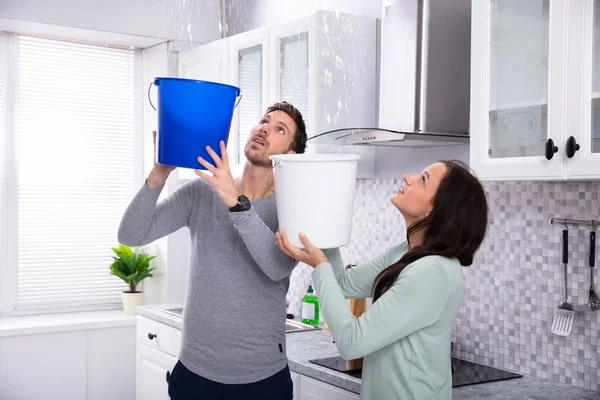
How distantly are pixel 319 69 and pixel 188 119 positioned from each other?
119 cm

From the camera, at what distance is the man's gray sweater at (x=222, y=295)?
6.40 ft

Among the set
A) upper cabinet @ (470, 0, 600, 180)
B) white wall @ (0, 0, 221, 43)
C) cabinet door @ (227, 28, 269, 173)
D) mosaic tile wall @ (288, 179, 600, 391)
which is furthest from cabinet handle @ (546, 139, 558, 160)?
white wall @ (0, 0, 221, 43)

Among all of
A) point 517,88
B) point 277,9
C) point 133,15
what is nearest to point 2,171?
point 133,15

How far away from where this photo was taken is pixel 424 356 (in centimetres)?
164

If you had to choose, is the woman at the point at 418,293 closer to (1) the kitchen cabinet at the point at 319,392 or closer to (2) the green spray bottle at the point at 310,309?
(1) the kitchen cabinet at the point at 319,392

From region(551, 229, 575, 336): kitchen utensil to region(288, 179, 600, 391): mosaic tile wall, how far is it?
24 mm

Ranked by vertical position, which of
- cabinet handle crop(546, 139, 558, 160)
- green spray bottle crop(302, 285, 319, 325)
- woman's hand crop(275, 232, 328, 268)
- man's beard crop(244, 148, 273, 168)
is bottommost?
green spray bottle crop(302, 285, 319, 325)

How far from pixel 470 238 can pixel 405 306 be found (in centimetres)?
26

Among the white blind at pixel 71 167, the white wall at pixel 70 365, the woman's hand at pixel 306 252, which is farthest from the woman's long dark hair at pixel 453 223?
the white blind at pixel 71 167

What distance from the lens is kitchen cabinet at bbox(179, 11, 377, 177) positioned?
2893mm

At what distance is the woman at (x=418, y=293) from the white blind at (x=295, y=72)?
1.28 meters

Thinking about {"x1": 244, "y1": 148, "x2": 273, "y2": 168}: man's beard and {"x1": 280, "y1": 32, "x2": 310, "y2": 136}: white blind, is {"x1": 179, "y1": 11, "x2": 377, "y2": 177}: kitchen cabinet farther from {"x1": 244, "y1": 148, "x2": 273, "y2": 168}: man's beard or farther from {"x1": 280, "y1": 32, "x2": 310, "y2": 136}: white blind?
{"x1": 244, "y1": 148, "x2": 273, "y2": 168}: man's beard

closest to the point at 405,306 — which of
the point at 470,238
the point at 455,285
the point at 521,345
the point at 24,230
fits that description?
the point at 455,285

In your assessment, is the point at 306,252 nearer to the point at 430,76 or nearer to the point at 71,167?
the point at 430,76
